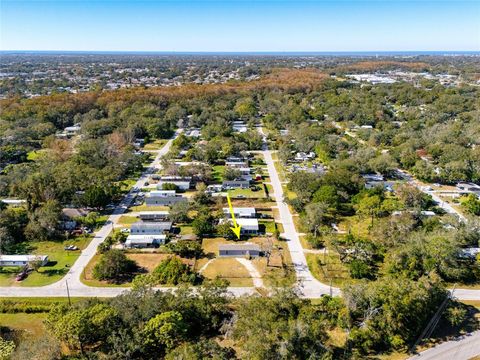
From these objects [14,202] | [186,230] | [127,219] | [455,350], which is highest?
[14,202]

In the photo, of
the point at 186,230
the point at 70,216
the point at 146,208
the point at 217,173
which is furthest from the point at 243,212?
the point at 70,216

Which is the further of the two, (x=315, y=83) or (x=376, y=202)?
(x=315, y=83)

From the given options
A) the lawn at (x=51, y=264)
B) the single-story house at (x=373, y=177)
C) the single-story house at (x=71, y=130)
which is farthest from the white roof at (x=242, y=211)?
the single-story house at (x=71, y=130)

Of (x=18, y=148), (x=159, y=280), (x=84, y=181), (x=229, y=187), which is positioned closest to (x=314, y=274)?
(x=159, y=280)

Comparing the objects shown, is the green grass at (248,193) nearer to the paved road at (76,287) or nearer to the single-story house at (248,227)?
the single-story house at (248,227)

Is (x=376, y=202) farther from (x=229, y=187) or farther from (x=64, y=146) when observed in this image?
(x=64, y=146)

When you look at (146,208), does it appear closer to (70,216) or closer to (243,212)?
(70,216)
